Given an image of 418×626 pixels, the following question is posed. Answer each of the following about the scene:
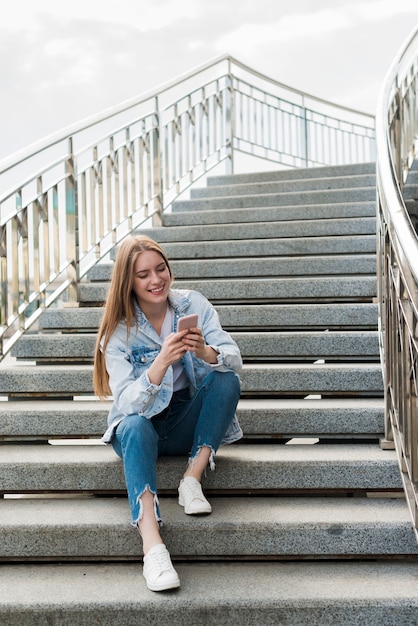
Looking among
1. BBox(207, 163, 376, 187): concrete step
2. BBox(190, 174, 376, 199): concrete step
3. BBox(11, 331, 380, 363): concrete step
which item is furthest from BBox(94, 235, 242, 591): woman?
BBox(207, 163, 376, 187): concrete step

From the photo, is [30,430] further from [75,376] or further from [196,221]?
[196,221]

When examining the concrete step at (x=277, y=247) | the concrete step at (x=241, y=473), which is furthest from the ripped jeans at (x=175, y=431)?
the concrete step at (x=277, y=247)

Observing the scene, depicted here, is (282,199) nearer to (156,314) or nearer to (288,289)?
(288,289)

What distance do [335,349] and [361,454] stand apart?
0.76 meters

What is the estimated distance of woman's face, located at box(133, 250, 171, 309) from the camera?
104 inches

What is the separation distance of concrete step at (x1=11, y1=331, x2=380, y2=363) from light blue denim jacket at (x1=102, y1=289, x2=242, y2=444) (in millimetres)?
785

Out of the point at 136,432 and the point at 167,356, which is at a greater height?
the point at 167,356

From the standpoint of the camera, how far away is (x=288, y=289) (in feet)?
13.2

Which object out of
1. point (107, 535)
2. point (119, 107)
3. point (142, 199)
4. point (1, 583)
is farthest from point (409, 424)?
point (142, 199)

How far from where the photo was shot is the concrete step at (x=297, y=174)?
5.83 meters

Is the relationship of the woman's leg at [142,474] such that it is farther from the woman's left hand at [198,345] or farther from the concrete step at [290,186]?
the concrete step at [290,186]

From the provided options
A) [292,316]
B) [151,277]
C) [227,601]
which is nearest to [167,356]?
[151,277]

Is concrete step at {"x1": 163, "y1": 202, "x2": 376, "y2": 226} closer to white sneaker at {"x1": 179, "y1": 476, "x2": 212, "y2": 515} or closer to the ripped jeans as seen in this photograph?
the ripped jeans

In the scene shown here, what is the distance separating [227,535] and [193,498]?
6.4 inches
